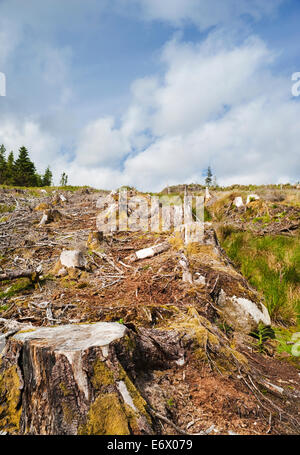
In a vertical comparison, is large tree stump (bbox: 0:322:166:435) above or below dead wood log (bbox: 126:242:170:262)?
below

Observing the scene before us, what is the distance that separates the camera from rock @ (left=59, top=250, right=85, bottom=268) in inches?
168

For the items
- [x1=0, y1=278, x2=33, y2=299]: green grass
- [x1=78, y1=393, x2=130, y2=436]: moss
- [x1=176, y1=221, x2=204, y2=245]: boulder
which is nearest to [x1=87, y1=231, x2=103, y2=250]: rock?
[x1=0, y1=278, x2=33, y2=299]: green grass

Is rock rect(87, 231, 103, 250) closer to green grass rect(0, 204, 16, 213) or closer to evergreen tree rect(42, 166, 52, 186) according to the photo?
green grass rect(0, 204, 16, 213)

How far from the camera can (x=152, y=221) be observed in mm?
6633

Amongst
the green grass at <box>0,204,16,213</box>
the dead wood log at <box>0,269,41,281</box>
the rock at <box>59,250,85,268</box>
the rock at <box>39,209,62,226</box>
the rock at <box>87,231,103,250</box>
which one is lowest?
the dead wood log at <box>0,269,41,281</box>

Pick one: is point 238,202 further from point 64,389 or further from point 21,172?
point 21,172

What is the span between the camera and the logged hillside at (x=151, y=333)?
1393mm

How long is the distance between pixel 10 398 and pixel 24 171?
147 ft

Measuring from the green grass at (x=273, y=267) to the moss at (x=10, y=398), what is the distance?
3.54 meters

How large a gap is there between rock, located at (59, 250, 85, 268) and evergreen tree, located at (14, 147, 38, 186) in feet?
133

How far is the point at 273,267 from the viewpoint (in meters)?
4.45

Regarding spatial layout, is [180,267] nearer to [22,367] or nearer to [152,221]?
[22,367]
